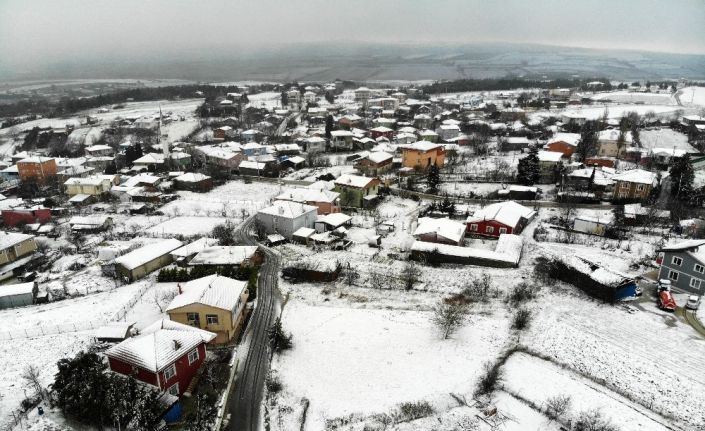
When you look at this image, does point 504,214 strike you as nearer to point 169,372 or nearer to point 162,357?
point 169,372

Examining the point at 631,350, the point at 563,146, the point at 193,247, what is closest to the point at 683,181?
the point at 563,146

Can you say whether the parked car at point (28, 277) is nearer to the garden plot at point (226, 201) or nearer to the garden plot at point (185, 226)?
the garden plot at point (185, 226)

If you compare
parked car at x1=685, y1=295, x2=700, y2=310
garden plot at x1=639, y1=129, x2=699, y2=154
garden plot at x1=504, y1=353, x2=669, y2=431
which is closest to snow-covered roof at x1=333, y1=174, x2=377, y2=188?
garden plot at x1=504, y1=353, x2=669, y2=431

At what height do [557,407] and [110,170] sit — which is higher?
[110,170]

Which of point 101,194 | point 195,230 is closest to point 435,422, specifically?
point 195,230

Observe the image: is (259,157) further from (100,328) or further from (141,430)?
(141,430)

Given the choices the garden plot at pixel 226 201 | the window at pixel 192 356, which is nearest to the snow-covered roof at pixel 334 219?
the garden plot at pixel 226 201
